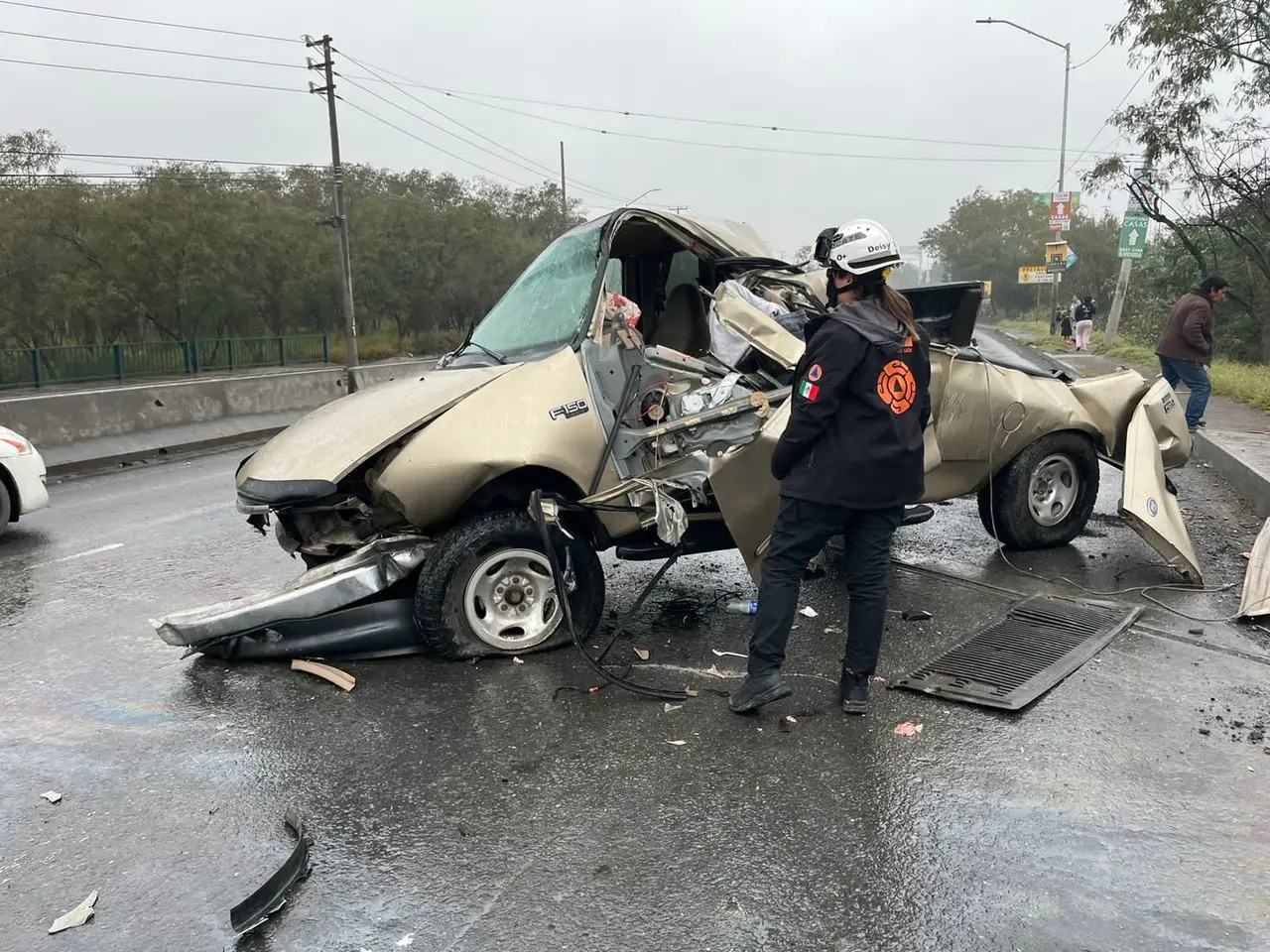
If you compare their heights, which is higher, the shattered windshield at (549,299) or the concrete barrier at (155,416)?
the shattered windshield at (549,299)

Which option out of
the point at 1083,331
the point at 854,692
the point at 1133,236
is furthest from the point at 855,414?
the point at 1083,331

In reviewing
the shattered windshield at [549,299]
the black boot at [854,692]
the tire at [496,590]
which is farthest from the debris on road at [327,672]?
the black boot at [854,692]

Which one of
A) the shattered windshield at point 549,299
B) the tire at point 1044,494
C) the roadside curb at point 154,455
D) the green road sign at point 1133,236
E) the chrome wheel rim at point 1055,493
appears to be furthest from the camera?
the green road sign at point 1133,236

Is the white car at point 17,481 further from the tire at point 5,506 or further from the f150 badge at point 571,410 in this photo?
the f150 badge at point 571,410

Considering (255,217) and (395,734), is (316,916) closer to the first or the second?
(395,734)

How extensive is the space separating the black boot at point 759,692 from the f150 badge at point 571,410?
154 cm

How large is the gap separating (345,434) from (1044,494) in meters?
4.62

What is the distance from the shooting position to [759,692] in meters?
4.03

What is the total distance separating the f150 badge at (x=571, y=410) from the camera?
180 inches

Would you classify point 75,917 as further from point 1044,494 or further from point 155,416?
point 155,416

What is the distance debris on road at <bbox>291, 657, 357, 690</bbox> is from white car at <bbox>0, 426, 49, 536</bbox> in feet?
15.1

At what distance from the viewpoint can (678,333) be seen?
612 centimetres

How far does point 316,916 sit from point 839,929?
152 centimetres

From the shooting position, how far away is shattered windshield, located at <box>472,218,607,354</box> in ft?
16.9
